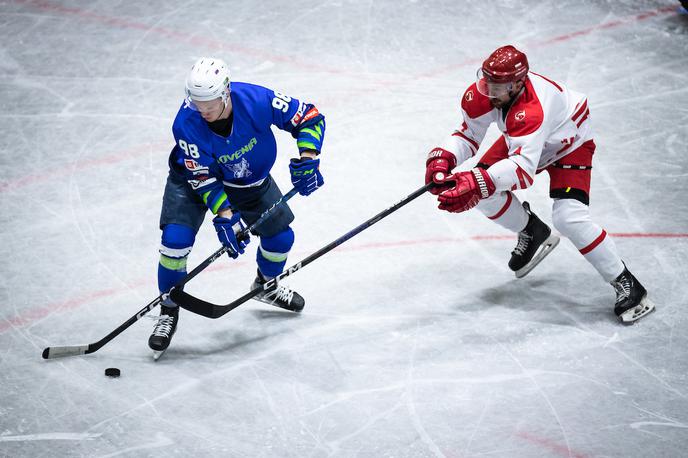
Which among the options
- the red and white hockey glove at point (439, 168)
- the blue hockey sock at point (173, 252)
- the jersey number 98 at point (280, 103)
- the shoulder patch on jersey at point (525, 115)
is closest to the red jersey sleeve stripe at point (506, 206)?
the red and white hockey glove at point (439, 168)

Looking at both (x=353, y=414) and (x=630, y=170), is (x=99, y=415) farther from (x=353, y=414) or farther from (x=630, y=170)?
(x=630, y=170)

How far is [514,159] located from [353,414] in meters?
1.15

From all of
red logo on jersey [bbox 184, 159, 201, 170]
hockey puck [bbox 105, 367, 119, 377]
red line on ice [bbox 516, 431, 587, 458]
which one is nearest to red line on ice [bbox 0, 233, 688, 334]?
hockey puck [bbox 105, 367, 119, 377]

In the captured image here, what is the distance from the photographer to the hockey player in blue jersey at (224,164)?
9.70 feet

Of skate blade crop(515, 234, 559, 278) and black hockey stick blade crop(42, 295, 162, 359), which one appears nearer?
black hockey stick blade crop(42, 295, 162, 359)

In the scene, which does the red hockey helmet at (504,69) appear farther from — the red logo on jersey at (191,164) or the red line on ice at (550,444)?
the red line on ice at (550,444)

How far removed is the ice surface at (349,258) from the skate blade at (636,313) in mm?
57

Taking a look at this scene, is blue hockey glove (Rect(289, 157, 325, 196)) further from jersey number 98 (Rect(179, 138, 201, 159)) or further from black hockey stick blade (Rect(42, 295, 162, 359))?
black hockey stick blade (Rect(42, 295, 162, 359))

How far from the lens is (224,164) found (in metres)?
3.11

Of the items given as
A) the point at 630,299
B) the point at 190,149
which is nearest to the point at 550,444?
the point at 630,299

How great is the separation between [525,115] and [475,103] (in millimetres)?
287

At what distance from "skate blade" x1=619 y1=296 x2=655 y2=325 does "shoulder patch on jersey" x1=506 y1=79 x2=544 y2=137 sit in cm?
88

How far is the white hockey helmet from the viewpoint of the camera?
9.25ft

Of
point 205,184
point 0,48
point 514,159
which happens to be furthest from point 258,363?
point 0,48
